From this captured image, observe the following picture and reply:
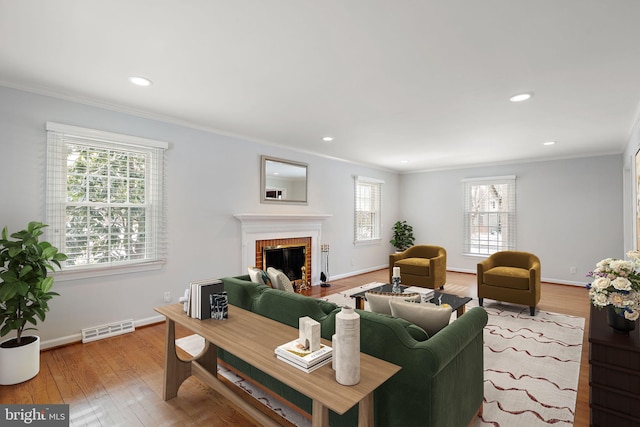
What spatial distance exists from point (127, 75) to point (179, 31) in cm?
104

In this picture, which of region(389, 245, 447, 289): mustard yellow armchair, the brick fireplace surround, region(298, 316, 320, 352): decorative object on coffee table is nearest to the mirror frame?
the brick fireplace surround

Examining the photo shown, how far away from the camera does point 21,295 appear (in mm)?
2578

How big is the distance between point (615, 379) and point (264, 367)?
2.00 m

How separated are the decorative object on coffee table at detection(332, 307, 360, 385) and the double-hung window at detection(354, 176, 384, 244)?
5842 mm

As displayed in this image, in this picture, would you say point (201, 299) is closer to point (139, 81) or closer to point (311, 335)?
point (311, 335)

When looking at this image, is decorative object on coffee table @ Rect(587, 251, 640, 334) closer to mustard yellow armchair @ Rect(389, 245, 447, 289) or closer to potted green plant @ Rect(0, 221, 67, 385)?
mustard yellow armchair @ Rect(389, 245, 447, 289)

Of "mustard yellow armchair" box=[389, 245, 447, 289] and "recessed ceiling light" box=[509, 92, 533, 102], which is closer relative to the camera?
"recessed ceiling light" box=[509, 92, 533, 102]

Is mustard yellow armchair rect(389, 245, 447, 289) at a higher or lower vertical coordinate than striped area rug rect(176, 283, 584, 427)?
higher

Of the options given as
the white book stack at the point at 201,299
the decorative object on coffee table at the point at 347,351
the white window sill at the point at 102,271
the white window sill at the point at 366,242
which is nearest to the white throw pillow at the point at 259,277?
the white book stack at the point at 201,299

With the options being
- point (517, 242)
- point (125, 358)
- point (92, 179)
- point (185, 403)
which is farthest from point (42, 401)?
point (517, 242)

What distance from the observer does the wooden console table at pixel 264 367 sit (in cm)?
129

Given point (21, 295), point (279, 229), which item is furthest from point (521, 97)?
point (21, 295)

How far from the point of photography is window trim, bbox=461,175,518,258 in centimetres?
684

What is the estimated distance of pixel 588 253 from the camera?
19.7 feet
